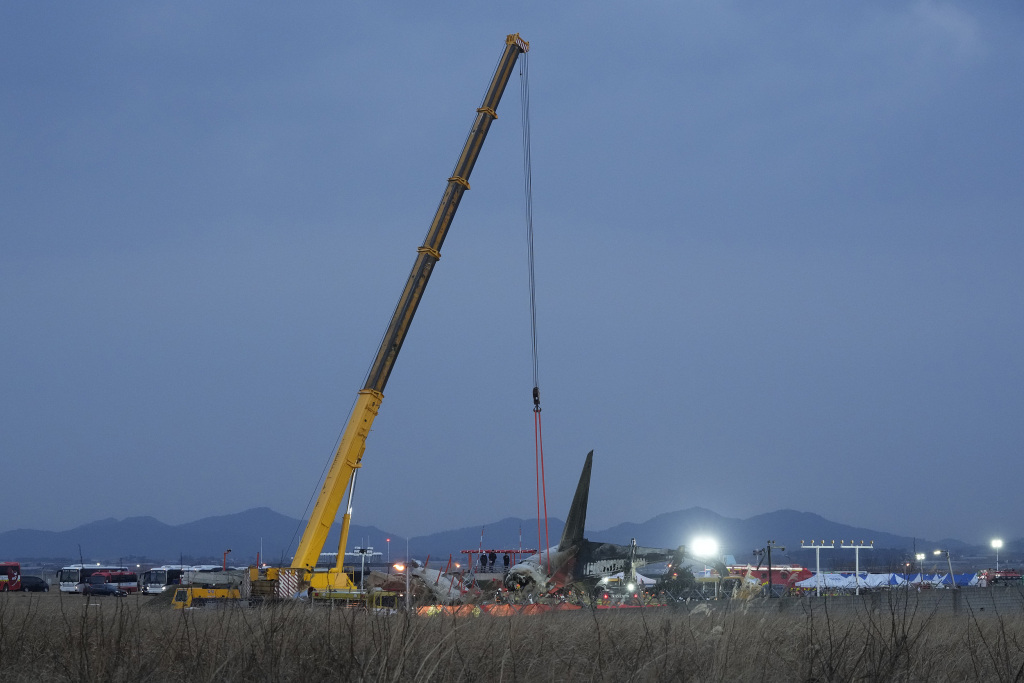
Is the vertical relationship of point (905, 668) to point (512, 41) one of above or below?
below

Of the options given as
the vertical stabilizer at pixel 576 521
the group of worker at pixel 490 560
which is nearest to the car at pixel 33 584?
the group of worker at pixel 490 560

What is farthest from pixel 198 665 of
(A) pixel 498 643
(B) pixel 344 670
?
(A) pixel 498 643

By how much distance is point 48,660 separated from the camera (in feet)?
33.1

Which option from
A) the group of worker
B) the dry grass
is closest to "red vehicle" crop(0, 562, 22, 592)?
the group of worker

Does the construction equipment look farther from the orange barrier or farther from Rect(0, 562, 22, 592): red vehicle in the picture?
Rect(0, 562, 22, 592): red vehicle

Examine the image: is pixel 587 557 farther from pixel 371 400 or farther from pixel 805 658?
pixel 805 658

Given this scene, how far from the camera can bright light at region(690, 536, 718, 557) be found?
42938mm

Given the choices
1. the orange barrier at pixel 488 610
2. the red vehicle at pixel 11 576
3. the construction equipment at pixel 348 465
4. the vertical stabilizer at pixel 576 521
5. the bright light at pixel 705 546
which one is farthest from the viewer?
the red vehicle at pixel 11 576

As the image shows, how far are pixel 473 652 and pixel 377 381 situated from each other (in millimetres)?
18003

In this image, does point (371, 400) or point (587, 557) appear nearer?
point (371, 400)

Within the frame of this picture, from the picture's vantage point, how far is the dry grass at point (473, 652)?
9.03 metres

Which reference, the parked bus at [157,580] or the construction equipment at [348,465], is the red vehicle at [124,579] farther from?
the construction equipment at [348,465]

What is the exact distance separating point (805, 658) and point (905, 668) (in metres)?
0.98

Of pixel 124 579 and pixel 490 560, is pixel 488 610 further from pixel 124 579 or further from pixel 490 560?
pixel 124 579
